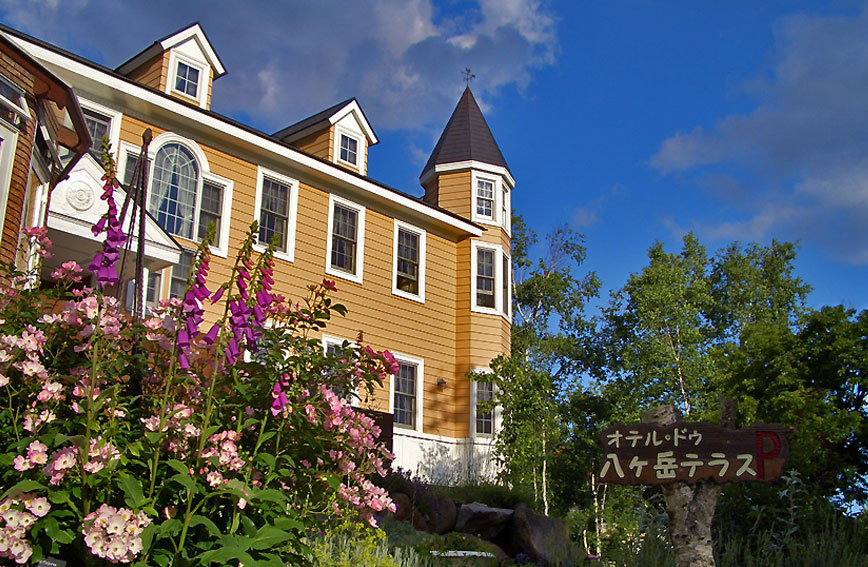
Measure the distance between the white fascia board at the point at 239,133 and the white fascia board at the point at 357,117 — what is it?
1.52 meters

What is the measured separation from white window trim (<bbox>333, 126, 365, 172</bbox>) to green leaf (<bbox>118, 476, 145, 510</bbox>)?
14.3m

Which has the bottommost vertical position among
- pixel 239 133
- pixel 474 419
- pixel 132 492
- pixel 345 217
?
pixel 132 492

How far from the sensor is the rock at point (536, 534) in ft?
32.4

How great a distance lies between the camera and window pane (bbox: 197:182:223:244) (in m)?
14.0

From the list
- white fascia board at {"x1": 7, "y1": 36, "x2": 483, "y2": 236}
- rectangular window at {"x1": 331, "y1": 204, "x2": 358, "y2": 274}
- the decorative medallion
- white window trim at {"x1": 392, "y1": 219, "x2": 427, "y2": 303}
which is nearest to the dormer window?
white fascia board at {"x1": 7, "y1": 36, "x2": 483, "y2": 236}

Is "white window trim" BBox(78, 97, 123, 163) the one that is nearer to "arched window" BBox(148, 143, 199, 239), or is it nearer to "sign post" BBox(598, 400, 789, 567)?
"arched window" BBox(148, 143, 199, 239)

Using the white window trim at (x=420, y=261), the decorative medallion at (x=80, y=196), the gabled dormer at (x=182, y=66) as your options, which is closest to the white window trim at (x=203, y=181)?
the gabled dormer at (x=182, y=66)

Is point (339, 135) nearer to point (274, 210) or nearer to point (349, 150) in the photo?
point (349, 150)

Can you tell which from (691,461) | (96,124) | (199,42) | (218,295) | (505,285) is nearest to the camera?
(218,295)

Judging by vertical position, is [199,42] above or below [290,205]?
above

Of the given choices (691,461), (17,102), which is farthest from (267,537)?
(17,102)

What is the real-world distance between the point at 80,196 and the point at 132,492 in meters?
8.58

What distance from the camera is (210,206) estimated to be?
14242 millimetres

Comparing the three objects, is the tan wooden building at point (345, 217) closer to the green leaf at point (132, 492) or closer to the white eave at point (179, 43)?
the white eave at point (179, 43)
